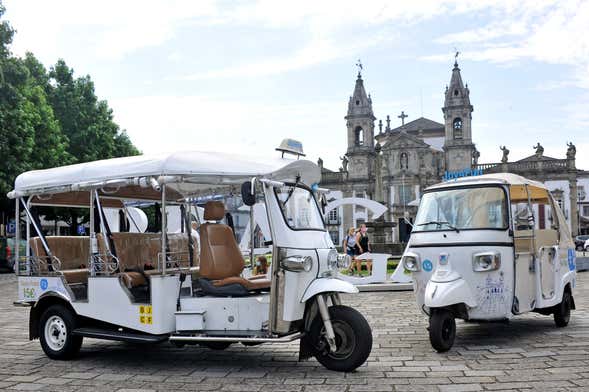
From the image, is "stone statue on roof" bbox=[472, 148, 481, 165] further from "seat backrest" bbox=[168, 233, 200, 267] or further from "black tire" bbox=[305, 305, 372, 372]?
"black tire" bbox=[305, 305, 372, 372]

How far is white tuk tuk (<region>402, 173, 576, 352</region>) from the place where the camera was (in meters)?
9.05

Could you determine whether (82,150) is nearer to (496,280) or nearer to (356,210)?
(496,280)

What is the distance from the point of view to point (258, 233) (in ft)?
46.9

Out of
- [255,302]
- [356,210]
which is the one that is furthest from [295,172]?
[356,210]

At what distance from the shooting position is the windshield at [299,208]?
784cm

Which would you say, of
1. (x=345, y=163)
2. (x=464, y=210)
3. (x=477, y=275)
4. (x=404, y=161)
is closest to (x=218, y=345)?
(x=477, y=275)

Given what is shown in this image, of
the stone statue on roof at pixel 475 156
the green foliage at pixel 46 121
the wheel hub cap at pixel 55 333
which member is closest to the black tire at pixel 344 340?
the wheel hub cap at pixel 55 333

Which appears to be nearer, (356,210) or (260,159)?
(260,159)

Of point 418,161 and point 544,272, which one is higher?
point 418,161

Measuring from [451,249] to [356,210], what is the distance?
78.6 metres

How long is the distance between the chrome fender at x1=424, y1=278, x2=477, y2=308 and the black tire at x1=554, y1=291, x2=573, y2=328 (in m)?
2.45

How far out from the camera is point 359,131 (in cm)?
9494

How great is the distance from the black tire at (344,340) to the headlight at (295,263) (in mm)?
578

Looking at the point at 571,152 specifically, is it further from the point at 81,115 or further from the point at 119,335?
the point at 119,335
